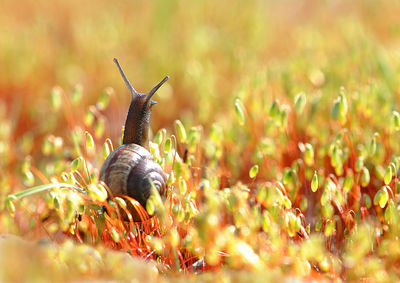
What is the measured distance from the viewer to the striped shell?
1.28 meters

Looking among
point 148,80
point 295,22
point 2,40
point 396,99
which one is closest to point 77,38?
point 2,40

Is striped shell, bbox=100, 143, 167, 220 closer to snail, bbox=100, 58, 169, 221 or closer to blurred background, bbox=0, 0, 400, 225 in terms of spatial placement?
snail, bbox=100, 58, 169, 221

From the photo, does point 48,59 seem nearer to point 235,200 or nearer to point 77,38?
point 77,38

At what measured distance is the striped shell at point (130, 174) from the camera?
1.28 m

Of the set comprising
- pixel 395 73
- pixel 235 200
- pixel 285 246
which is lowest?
pixel 285 246

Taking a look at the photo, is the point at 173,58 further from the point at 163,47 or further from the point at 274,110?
the point at 274,110

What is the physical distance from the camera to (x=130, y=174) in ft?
4.21

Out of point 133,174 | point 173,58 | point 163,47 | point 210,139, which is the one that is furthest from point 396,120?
point 163,47

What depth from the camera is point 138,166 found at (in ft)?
4.22

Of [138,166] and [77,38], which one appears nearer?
[138,166]

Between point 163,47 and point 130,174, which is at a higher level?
point 163,47

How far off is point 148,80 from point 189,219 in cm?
156

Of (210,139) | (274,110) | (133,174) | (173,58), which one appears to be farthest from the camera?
(173,58)

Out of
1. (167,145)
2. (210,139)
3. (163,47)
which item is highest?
(163,47)
